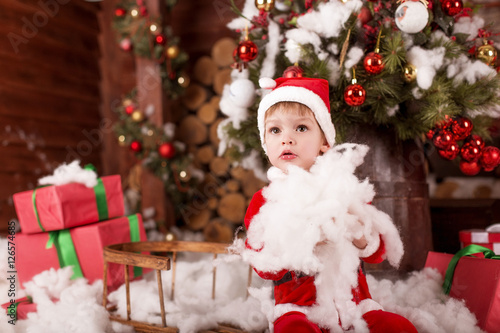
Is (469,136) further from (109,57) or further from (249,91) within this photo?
(109,57)

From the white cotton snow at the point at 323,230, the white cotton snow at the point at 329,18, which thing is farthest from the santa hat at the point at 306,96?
the white cotton snow at the point at 329,18

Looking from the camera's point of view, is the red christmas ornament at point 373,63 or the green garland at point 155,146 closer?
the red christmas ornament at point 373,63

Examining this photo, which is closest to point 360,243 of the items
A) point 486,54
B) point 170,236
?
point 486,54

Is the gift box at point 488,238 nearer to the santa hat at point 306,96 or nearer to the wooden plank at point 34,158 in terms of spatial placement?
the santa hat at point 306,96

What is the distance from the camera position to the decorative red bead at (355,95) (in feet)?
4.40

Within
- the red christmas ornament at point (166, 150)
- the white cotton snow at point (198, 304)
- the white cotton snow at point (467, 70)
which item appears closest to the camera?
the white cotton snow at point (198, 304)

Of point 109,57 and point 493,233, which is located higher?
point 109,57

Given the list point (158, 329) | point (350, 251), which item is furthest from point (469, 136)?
point (158, 329)

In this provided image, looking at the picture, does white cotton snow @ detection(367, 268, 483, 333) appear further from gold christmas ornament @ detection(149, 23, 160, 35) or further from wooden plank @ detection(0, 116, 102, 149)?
wooden plank @ detection(0, 116, 102, 149)

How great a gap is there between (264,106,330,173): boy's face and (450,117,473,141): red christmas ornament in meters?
0.66

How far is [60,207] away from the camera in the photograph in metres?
1.45

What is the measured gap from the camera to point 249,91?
1537mm

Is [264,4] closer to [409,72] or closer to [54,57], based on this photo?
[409,72]

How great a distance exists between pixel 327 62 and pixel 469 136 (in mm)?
595
